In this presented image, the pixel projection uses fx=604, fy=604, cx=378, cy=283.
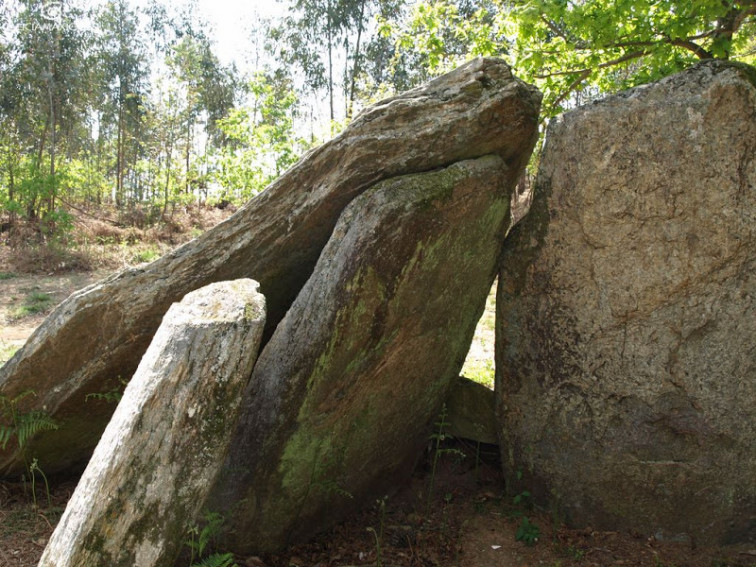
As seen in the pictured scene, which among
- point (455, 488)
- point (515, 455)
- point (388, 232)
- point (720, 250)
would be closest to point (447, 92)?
point (388, 232)

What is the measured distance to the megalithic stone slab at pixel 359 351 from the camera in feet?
12.7

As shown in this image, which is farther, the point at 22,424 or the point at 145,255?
the point at 145,255

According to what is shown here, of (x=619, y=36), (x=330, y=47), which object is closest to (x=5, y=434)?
(x=619, y=36)

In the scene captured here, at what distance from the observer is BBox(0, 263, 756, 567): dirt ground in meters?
4.03

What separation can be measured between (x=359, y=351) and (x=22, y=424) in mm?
2666

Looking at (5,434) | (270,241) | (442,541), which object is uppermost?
(270,241)

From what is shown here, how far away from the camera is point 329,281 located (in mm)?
3934

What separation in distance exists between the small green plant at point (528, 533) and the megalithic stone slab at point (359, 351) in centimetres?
107

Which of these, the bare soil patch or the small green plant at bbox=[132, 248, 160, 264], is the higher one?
the small green plant at bbox=[132, 248, 160, 264]

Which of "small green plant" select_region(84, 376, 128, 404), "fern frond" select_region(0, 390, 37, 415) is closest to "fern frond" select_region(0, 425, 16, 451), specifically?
"fern frond" select_region(0, 390, 37, 415)

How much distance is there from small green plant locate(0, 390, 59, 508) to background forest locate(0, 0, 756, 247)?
6161 millimetres

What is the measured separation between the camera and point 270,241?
4703 millimetres

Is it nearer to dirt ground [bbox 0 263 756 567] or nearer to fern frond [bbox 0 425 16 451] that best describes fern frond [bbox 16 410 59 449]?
fern frond [bbox 0 425 16 451]

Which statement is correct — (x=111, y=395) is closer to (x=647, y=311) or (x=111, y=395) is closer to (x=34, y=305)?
(x=647, y=311)
